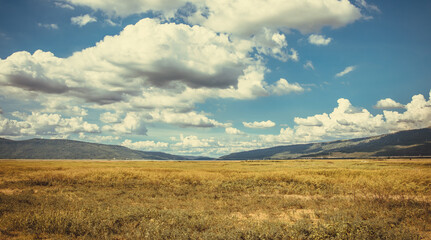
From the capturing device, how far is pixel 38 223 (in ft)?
37.6

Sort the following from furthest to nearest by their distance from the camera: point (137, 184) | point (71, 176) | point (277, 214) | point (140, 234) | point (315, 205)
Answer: point (71, 176) < point (137, 184) < point (315, 205) < point (277, 214) < point (140, 234)

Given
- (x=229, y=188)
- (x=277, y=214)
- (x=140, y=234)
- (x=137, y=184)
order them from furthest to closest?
(x=137, y=184)
(x=229, y=188)
(x=277, y=214)
(x=140, y=234)

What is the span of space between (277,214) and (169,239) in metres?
9.01

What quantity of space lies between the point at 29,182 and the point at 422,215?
135 ft

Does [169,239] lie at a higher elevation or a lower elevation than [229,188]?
higher

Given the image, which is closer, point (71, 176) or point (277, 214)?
point (277, 214)

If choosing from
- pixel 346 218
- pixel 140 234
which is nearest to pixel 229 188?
pixel 346 218

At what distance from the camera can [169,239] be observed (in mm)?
9836

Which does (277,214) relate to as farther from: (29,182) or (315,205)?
(29,182)

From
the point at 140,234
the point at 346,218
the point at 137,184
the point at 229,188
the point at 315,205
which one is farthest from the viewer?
the point at 137,184

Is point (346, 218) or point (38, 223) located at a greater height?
point (38, 223)

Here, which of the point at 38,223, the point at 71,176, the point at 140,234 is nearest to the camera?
the point at 140,234

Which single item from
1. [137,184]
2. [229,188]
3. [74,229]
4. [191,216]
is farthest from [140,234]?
[137,184]

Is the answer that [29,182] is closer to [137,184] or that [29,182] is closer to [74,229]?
[137,184]
